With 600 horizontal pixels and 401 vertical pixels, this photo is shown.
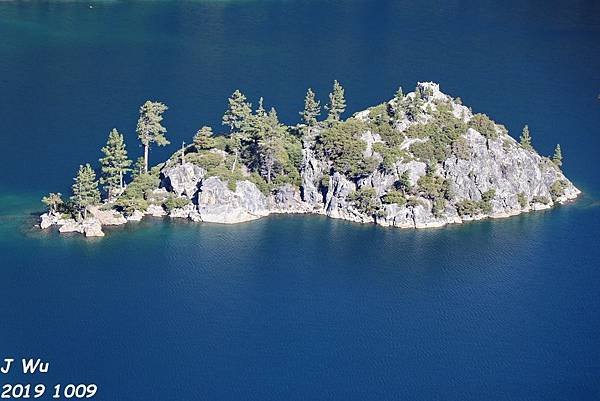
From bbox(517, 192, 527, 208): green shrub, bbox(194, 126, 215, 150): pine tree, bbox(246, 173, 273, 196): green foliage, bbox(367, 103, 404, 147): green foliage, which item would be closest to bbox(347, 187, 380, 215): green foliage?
bbox(367, 103, 404, 147): green foliage

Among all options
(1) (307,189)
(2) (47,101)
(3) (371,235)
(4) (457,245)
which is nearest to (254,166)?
(1) (307,189)

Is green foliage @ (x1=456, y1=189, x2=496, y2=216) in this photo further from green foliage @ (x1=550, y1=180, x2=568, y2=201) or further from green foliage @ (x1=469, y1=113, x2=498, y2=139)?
green foliage @ (x1=550, y1=180, x2=568, y2=201)

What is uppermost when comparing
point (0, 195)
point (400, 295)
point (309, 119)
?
point (309, 119)

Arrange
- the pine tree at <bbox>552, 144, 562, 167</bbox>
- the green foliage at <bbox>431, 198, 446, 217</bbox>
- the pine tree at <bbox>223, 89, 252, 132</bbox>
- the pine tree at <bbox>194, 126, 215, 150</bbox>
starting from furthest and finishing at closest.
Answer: the pine tree at <bbox>552, 144, 562, 167</bbox> < the pine tree at <bbox>223, 89, 252, 132</bbox> < the pine tree at <bbox>194, 126, 215, 150</bbox> < the green foliage at <bbox>431, 198, 446, 217</bbox>

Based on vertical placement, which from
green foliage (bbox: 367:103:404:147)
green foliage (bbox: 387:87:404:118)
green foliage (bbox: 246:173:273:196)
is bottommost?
green foliage (bbox: 246:173:273:196)

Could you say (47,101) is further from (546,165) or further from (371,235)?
(546,165)

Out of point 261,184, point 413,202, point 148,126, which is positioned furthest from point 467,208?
point 148,126
